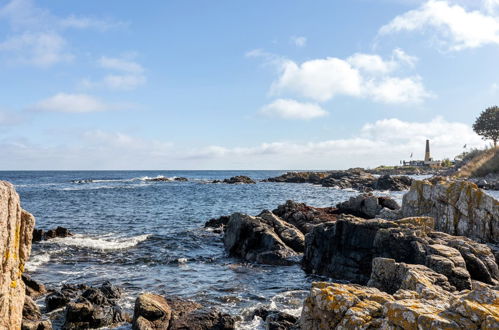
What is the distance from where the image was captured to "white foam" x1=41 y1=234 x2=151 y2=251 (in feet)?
90.9

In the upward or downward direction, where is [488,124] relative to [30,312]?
upward

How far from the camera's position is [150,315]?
44.1 ft

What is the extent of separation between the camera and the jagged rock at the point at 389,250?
14516 millimetres

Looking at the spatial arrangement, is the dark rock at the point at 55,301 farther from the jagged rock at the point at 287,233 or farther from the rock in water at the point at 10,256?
the jagged rock at the point at 287,233

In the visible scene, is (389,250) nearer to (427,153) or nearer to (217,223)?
(217,223)

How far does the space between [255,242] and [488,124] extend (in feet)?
363

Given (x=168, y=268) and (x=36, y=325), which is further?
(x=168, y=268)

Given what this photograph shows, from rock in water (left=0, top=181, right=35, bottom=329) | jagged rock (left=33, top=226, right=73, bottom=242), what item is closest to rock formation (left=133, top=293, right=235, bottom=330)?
rock in water (left=0, top=181, right=35, bottom=329)

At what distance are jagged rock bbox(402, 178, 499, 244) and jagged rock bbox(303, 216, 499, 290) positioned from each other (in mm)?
4754

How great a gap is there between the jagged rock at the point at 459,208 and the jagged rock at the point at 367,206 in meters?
7.54

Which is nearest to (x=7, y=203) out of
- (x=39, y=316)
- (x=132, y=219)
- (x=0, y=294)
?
Result: (x=0, y=294)

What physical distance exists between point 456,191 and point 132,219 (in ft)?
109

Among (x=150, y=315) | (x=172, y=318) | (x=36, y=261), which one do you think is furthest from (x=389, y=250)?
(x=36, y=261)

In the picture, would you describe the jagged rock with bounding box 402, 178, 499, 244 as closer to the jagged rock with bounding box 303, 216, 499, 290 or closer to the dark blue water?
the jagged rock with bounding box 303, 216, 499, 290
